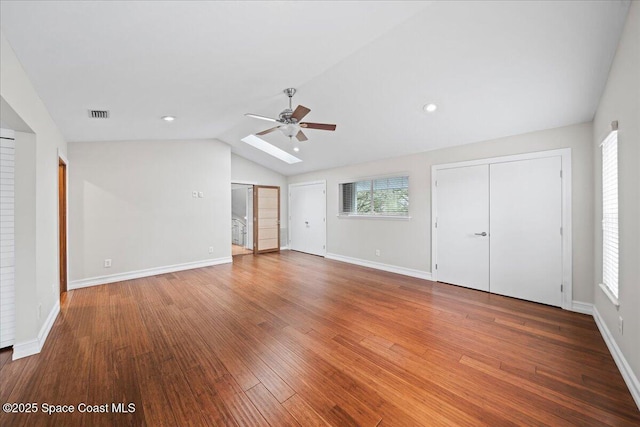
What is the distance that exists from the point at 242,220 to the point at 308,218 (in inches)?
114

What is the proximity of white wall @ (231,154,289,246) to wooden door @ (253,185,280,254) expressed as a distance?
17 cm

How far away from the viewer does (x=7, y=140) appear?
2.22m

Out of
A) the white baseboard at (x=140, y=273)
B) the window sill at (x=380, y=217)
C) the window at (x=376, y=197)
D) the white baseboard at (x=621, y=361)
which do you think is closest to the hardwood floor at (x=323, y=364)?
the white baseboard at (x=621, y=361)

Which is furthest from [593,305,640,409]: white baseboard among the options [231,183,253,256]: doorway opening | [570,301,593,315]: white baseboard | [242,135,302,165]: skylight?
[231,183,253,256]: doorway opening

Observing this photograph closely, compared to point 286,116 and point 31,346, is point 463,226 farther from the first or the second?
point 31,346

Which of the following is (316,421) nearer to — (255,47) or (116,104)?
(255,47)

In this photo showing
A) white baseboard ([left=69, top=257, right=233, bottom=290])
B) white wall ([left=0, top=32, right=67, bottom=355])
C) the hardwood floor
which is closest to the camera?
the hardwood floor

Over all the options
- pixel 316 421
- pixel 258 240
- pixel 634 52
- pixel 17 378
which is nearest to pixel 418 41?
pixel 634 52

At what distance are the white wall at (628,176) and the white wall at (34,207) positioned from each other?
160 inches

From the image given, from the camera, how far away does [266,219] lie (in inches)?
286

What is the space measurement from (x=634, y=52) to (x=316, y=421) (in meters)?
3.07

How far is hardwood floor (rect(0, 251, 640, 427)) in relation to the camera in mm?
1577

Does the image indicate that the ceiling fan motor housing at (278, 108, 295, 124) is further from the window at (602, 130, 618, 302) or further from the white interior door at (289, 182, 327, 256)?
the white interior door at (289, 182, 327, 256)

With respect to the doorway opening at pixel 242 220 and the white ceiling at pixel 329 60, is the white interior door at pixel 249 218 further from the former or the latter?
the white ceiling at pixel 329 60
